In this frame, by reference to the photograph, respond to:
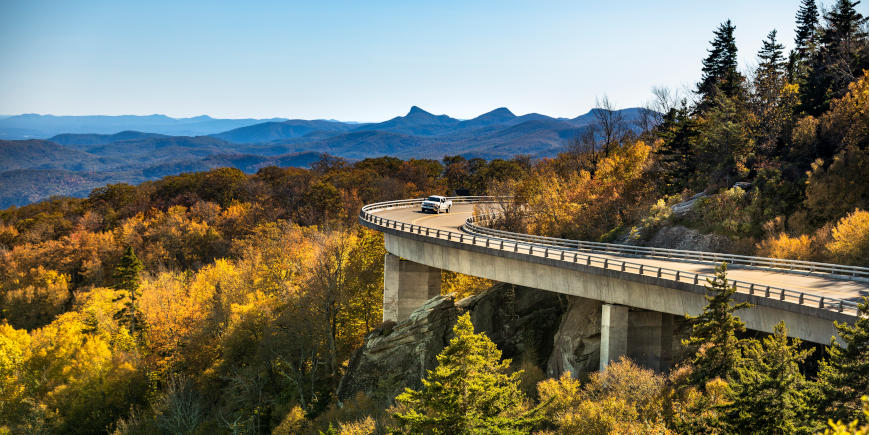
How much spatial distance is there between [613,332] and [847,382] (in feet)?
46.3

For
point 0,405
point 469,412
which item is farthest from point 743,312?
point 0,405

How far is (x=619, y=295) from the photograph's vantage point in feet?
104

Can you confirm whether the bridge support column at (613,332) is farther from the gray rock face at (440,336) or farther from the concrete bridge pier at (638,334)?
the gray rock face at (440,336)

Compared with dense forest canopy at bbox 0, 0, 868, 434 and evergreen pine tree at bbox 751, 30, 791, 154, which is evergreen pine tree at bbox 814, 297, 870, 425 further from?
evergreen pine tree at bbox 751, 30, 791, 154

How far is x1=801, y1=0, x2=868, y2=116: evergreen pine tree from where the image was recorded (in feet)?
154

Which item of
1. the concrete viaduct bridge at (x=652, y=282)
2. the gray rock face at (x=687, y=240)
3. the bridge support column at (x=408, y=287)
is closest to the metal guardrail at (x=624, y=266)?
the concrete viaduct bridge at (x=652, y=282)

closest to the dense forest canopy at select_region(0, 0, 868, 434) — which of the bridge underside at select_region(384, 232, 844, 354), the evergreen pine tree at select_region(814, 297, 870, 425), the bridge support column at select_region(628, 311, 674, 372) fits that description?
the evergreen pine tree at select_region(814, 297, 870, 425)

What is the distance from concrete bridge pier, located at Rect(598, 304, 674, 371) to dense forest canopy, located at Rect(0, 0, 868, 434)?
268 centimetres

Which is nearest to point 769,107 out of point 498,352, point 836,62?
point 836,62

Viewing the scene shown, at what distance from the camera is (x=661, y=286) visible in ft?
97.2

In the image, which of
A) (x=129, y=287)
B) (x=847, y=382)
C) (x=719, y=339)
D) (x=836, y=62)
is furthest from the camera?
(x=129, y=287)

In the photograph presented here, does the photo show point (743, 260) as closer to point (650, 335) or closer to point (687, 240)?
point (650, 335)

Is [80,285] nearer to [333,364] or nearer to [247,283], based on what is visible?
[247,283]

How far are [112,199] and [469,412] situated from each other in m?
101
